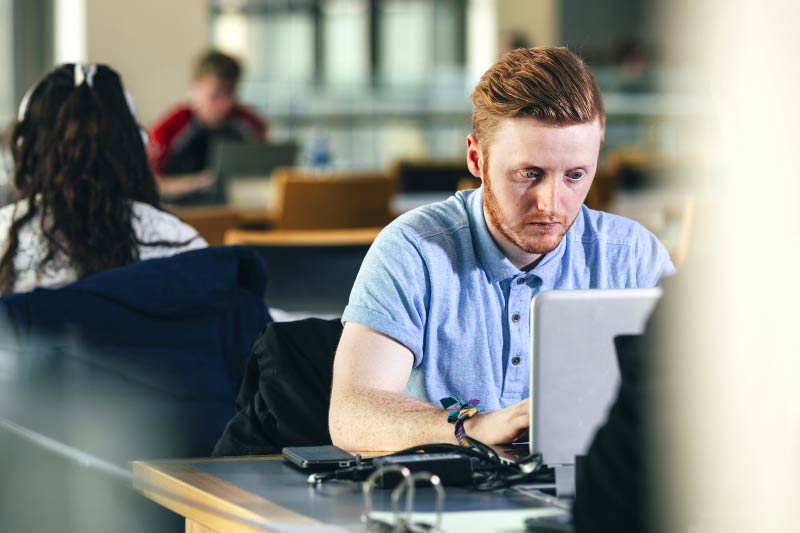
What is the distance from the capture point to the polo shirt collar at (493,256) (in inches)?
77.0

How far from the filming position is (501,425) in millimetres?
1616

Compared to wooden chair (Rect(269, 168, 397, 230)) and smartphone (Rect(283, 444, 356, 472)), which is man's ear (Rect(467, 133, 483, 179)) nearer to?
smartphone (Rect(283, 444, 356, 472))

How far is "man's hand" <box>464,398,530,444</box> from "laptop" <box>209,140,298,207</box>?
4205 millimetres

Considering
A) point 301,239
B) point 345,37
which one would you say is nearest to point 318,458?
point 301,239

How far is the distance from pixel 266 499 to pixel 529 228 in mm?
657

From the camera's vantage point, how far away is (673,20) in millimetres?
790

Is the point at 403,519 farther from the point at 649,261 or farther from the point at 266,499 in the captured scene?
the point at 649,261

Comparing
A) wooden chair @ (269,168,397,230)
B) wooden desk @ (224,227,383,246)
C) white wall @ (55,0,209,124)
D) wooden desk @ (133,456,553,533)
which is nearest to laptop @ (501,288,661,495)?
wooden desk @ (133,456,553,533)

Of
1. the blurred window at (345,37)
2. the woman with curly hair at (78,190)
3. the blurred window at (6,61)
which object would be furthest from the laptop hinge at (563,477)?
the blurred window at (345,37)

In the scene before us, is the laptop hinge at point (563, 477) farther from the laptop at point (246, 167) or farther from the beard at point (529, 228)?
the laptop at point (246, 167)

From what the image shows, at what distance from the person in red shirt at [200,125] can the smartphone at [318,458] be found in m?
5.09

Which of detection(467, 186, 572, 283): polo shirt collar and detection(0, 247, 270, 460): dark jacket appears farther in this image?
detection(0, 247, 270, 460): dark jacket

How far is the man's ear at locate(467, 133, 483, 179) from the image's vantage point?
1.98m

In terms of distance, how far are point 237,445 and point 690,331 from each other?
1.05 meters
